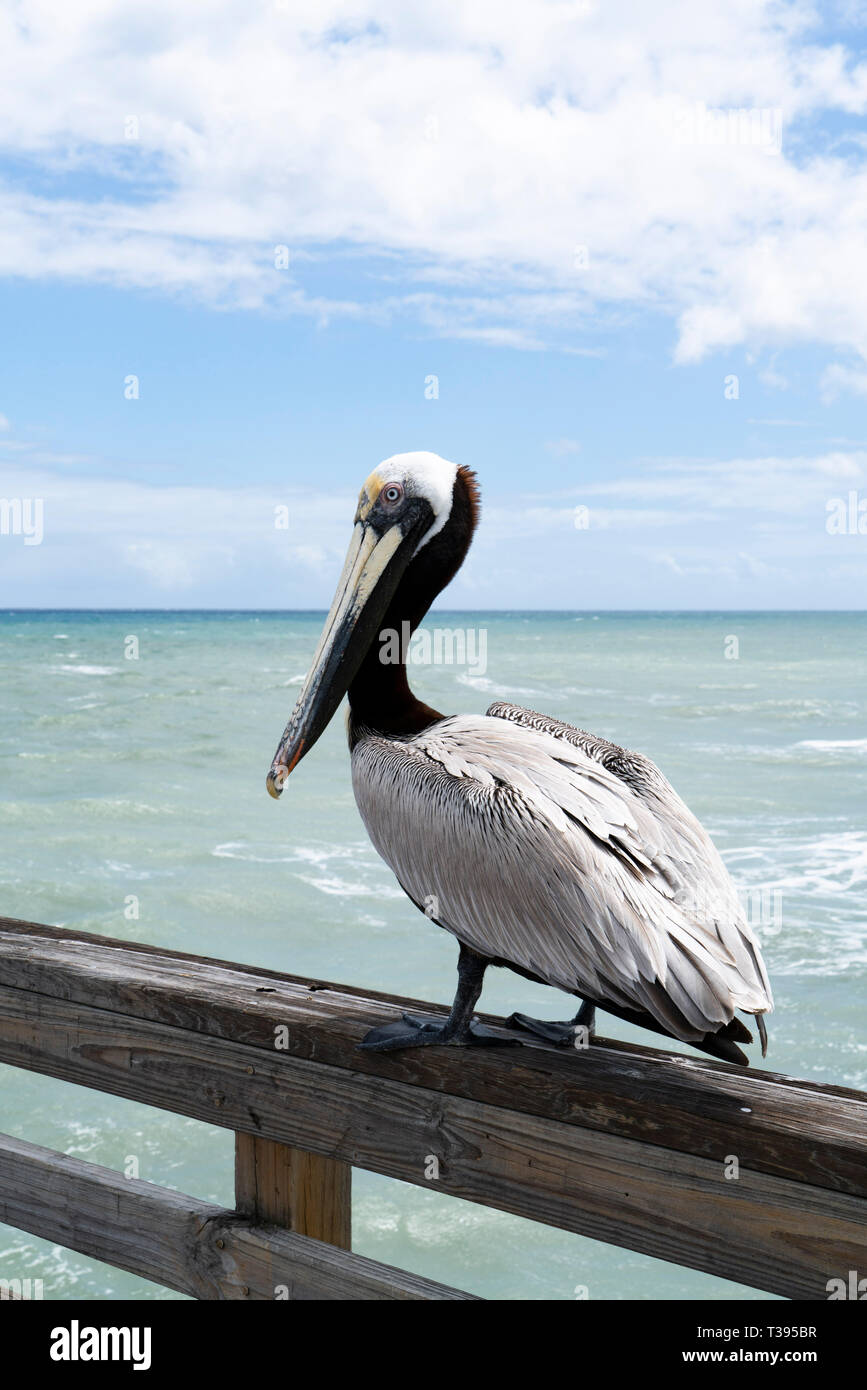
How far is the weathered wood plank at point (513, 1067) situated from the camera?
1362mm

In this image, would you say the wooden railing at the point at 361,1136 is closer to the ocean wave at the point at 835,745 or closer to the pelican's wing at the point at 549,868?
the pelican's wing at the point at 549,868

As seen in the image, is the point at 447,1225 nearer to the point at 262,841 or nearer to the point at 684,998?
the point at 684,998

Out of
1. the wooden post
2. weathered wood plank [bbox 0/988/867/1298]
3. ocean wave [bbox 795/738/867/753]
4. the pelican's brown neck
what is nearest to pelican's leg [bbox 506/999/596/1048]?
weathered wood plank [bbox 0/988/867/1298]

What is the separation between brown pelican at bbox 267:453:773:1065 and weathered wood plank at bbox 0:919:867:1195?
7 centimetres

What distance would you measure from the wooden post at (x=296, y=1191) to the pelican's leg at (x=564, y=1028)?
1.14ft

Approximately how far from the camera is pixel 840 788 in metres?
13.4

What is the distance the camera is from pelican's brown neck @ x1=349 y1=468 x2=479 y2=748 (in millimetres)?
2322

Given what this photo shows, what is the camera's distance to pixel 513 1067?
158 cm

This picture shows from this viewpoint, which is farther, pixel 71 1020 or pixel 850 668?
pixel 850 668

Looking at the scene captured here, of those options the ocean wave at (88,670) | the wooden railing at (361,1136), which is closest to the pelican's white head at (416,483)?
the wooden railing at (361,1136)

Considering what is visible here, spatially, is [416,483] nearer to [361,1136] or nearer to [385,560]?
[385,560]
